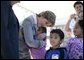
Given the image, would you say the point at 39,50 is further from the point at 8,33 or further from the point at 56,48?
the point at 8,33

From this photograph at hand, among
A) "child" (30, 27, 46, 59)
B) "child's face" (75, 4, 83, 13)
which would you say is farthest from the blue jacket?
"child's face" (75, 4, 83, 13)

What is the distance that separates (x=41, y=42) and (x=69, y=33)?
0.65m

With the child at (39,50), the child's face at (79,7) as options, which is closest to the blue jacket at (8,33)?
the child at (39,50)

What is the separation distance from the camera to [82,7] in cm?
259

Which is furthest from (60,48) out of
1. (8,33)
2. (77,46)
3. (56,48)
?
(8,33)

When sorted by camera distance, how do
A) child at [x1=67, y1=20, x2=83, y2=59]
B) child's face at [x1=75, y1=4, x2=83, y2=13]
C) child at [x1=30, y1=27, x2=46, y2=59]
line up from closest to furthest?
child at [x1=67, y1=20, x2=83, y2=59] < child at [x1=30, y1=27, x2=46, y2=59] < child's face at [x1=75, y1=4, x2=83, y2=13]

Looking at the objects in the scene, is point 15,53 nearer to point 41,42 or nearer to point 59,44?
point 41,42

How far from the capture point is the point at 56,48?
6.88 ft

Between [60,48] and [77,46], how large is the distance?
0.17 metres

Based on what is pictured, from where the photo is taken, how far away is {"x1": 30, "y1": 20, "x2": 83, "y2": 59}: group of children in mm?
1987

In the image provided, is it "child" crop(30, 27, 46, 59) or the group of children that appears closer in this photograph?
the group of children

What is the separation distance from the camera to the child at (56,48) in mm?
2058

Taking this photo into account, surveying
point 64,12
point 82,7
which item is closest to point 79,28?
point 82,7

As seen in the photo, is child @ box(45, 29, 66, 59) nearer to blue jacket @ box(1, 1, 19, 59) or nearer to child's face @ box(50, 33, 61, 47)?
child's face @ box(50, 33, 61, 47)
